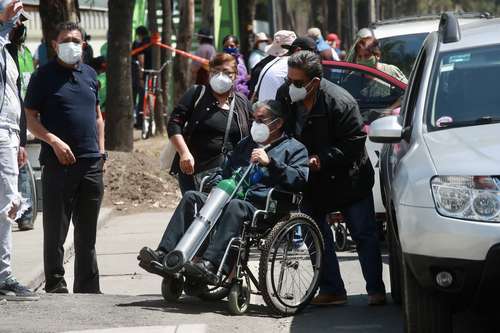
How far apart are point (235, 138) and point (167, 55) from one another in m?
15.9

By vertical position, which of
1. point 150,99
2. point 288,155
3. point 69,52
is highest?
point 69,52

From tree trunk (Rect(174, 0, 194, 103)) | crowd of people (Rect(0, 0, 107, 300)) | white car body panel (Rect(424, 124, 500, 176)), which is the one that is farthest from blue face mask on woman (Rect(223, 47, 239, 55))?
white car body panel (Rect(424, 124, 500, 176))

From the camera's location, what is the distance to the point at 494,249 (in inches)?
242

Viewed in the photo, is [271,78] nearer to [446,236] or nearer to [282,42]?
[282,42]

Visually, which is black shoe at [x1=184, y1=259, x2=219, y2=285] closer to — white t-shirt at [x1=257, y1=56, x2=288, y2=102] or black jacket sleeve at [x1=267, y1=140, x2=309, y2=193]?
black jacket sleeve at [x1=267, y1=140, x2=309, y2=193]

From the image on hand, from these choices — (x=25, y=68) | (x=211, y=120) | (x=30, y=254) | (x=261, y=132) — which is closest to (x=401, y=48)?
(x=25, y=68)

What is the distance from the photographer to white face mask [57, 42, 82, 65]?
9062 mm

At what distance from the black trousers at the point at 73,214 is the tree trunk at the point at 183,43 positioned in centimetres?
1424

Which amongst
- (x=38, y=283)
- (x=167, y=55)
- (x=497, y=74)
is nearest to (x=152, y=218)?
(x=38, y=283)

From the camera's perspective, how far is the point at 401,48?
47.9 ft

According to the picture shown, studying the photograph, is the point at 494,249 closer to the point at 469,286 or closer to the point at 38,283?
the point at 469,286

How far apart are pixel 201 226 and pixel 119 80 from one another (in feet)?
31.6

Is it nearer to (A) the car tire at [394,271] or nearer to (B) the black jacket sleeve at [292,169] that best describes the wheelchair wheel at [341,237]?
(A) the car tire at [394,271]

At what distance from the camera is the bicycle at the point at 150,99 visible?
23.2 metres
